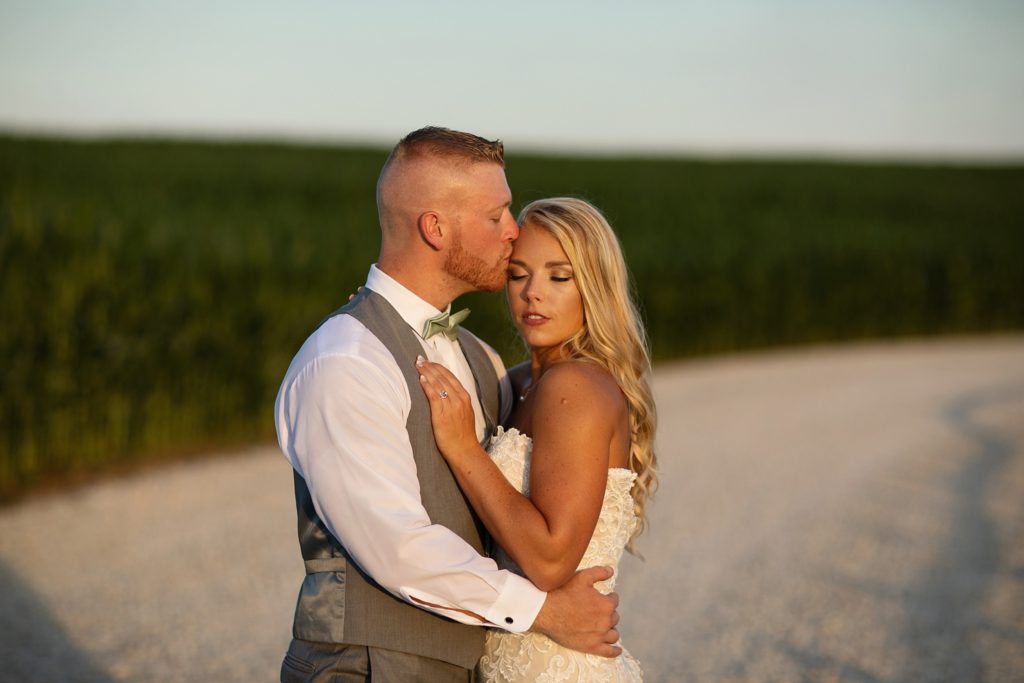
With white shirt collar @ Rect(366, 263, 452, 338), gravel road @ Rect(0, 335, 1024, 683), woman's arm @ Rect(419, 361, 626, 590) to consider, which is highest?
Result: white shirt collar @ Rect(366, 263, 452, 338)

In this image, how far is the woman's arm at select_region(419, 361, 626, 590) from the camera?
272 centimetres

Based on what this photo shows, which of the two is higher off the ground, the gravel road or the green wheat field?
the green wheat field

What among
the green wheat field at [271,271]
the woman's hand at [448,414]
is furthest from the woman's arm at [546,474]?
the green wheat field at [271,271]

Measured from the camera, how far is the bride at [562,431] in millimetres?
2734

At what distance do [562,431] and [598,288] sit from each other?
46 cm

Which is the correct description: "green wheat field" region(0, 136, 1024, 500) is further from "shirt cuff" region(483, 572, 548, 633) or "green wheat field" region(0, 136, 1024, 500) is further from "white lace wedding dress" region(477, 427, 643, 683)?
"shirt cuff" region(483, 572, 548, 633)

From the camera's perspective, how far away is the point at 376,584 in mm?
2697

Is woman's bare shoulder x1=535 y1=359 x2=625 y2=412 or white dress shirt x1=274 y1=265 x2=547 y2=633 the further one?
woman's bare shoulder x1=535 y1=359 x2=625 y2=412

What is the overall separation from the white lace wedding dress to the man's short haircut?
2.46ft

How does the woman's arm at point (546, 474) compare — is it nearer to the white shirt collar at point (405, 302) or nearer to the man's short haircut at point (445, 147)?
the white shirt collar at point (405, 302)

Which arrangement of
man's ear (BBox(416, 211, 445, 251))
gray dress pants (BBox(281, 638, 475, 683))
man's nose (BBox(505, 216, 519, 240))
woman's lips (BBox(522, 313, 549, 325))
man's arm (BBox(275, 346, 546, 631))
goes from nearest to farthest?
man's arm (BBox(275, 346, 546, 631))
gray dress pants (BBox(281, 638, 475, 683))
man's ear (BBox(416, 211, 445, 251))
man's nose (BBox(505, 216, 519, 240))
woman's lips (BBox(522, 313, 549, 325))

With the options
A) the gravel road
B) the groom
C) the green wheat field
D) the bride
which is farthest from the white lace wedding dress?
the gravel road

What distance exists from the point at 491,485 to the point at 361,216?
17.9m

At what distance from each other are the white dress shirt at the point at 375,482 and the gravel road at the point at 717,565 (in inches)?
130
